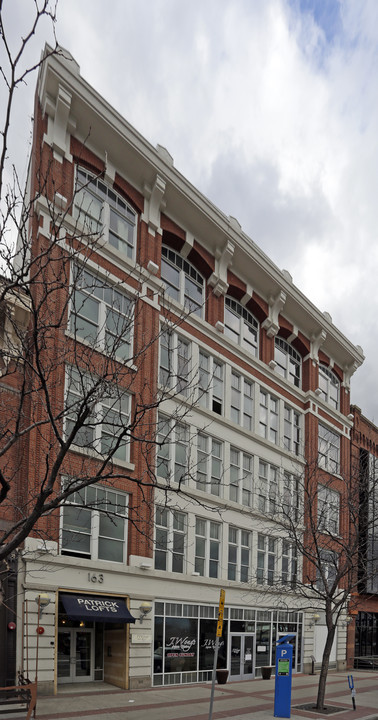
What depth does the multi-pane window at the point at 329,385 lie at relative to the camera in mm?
41344

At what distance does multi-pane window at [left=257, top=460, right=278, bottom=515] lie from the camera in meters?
31.8

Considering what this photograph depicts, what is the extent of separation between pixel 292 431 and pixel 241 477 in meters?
7.21

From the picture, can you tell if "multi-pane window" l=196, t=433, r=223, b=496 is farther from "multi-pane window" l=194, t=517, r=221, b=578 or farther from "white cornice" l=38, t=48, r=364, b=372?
"white cornice" l=38, t=48, r=364, b=372

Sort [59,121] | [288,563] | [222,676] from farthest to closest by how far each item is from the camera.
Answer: [288,563]
[222,676]
[59,121]

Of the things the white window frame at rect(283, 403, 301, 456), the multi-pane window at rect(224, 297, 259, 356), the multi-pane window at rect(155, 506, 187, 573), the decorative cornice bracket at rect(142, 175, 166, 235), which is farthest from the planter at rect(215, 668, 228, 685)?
the decorative cornice bracket at rect(142, 175, 166, 235)

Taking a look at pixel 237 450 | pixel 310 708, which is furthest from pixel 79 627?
pixel 237 450

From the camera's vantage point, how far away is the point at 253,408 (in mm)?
32844

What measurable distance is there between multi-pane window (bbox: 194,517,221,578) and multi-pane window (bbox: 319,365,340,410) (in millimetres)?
15243

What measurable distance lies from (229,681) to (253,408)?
12417 mm

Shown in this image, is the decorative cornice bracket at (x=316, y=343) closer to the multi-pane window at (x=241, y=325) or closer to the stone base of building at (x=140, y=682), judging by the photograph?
the multi-pane window at (x=241, y=325)

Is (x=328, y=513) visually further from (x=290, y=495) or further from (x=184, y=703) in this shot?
(x=184, y=703)

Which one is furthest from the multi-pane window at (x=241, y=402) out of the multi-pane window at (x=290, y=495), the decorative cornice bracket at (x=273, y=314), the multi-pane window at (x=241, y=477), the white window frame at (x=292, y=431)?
the white window frame at (x=292, y=431)

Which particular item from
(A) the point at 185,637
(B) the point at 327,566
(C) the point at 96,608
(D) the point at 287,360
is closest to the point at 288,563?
(B) the point at 327,566

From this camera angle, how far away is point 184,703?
67.0ft
